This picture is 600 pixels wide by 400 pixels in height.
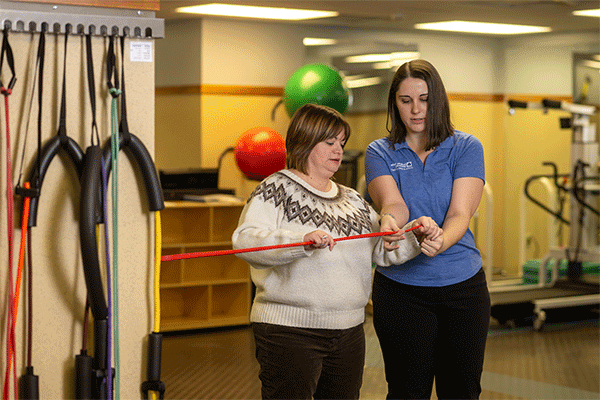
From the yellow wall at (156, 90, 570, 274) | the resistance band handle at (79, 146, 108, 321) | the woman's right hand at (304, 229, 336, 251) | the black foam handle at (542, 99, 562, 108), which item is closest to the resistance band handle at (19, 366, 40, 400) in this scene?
the resistance band handle at (79, 146, 108, 321)

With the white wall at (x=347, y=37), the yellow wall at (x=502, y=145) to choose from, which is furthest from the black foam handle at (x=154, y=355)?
the yellow wall at (x=502, y=145)

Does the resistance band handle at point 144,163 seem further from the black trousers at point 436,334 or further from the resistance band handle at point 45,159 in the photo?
the black trousers at point 436,334

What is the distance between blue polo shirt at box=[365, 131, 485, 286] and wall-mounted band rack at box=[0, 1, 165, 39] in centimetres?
88

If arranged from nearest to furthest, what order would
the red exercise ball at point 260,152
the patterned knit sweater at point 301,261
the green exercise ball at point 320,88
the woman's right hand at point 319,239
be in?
the woman's right hand at point 319,239
the patterned knit sweater at point 301,261
the red exercise ball at point 260,152
the green exercise ball at point 320,88

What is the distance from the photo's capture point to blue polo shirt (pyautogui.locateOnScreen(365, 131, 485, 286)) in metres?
2.07

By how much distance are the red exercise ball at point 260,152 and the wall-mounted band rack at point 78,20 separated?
4.71ft

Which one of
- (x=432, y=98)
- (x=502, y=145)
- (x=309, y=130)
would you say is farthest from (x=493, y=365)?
(x=502, y=145)

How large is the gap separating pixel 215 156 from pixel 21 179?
5140 millimetres

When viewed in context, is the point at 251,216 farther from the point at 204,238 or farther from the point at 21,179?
the point at 204,238

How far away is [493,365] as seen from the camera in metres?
4.36

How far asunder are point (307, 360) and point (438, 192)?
64 cm

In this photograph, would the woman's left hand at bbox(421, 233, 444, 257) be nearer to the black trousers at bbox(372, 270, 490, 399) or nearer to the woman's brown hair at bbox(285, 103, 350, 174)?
the black trousers at bbox(372, 270, 490, 399)

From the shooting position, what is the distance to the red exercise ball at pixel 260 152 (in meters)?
3.07

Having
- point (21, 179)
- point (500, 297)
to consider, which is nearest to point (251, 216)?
point (21, 179)
